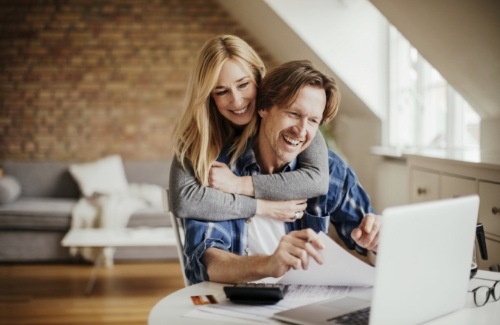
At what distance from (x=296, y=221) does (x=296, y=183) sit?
4.9 inches

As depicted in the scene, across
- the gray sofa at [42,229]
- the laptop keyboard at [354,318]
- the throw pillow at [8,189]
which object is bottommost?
the gray sofa at [42,229]

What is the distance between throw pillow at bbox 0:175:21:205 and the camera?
17.0 feet

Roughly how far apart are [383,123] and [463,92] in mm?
2033

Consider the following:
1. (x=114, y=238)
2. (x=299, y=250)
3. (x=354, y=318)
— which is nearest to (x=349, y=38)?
(x=114, y=238)

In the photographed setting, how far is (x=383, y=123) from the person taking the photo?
4887 millimetres

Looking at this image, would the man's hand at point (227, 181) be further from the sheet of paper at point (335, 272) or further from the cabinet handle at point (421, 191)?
the cabinet handle at point (421, 191)

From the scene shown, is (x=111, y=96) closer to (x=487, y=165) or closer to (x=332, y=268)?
(x=487, y=165)

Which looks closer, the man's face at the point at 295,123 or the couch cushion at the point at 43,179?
the man's face at the point at 295,123

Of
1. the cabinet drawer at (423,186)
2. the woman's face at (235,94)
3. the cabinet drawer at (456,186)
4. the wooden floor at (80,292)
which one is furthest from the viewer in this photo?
the wooden floor at (80,292)

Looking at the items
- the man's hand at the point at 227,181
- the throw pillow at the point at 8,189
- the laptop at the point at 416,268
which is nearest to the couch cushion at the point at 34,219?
the throw pillow at the point at 8,189

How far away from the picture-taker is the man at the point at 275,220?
1454 mm

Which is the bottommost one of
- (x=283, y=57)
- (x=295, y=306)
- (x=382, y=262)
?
(x=295, y=306)

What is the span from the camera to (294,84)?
5.23 ft

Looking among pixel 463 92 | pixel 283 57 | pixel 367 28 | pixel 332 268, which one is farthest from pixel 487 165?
pixel 283 57
